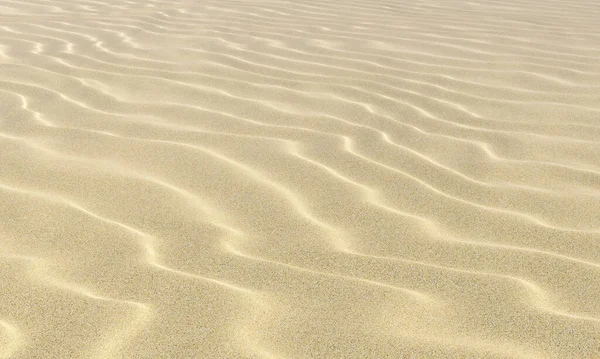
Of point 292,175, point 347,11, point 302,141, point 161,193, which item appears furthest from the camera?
point 347,11

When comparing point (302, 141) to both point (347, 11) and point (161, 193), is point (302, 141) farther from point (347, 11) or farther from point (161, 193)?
point (347, 11)

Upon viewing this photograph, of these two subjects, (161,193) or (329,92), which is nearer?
(161,193)

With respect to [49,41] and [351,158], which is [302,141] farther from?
[49,41]

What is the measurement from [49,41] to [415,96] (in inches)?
89.3

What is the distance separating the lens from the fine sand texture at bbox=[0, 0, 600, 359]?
4.83 ft

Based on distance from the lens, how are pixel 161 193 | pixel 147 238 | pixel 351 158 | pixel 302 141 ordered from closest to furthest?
pixel 147 238 → pixel 161 193 → pixel 351 158 → pixel 302 141

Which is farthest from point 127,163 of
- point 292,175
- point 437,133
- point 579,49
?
point 579,49

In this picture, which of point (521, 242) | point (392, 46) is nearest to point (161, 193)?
point (521, 242)

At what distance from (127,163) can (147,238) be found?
1.94 feet

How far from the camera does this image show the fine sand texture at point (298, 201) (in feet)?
4.83

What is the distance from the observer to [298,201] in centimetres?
214

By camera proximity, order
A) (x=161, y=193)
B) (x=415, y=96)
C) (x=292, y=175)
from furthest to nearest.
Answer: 1. (x=415, y=96)
2. (x=292, y=175)
3. (x=161, y=193)

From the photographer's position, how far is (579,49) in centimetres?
431

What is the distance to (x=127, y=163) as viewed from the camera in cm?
241
